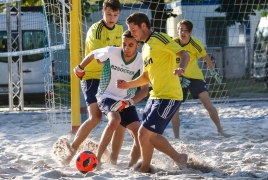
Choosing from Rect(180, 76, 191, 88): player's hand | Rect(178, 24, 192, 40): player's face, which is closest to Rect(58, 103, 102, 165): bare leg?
Rect(178, 24, 192, 40): player's face

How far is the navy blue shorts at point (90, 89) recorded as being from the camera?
6585 mm

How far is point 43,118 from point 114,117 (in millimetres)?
6254

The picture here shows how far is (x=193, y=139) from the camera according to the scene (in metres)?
8.67

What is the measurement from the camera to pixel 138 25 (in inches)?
226

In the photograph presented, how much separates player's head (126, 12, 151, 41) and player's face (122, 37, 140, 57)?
150mm

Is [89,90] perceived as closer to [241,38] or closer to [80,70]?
[80,70]

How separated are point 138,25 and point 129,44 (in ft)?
0.99

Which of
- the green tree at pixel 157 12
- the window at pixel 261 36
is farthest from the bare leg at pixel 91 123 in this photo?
the window at pixel 261 36

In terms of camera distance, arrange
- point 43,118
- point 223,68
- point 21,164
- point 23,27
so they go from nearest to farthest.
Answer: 1. point 21,164
2. point 43,118
3. point 23,27
4. point 223,68

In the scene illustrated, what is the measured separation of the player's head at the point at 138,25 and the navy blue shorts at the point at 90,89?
3.52 feet

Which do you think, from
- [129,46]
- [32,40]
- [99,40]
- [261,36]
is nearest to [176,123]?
[99,40]

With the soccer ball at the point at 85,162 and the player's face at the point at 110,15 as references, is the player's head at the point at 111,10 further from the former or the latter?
the soccer ball at the point at 85,162

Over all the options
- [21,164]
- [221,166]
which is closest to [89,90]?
[21,164]

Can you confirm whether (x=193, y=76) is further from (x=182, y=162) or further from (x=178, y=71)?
(x=178, y=71)
